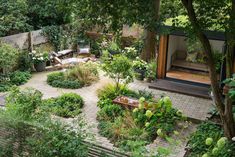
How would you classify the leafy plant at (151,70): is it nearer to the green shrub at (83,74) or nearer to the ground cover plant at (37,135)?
the green shrub at (83,74)

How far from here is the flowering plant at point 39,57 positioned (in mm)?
14969

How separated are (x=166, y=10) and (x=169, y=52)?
564 cm

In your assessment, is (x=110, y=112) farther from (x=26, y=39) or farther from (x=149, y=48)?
(x=26, y=39)

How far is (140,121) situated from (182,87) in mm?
3661

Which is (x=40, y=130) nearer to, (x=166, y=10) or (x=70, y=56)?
(x=166, y=10)

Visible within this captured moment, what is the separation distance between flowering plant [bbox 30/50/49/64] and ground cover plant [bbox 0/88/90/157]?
7.53 metres

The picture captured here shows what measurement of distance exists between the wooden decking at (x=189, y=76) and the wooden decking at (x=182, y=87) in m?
0.36

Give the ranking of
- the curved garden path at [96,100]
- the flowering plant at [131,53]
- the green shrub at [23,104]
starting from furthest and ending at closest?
the flowering plant at [131,53] → the curved garden path at [96,100] → the green shrub at [23,104]

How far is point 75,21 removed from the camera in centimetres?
1750

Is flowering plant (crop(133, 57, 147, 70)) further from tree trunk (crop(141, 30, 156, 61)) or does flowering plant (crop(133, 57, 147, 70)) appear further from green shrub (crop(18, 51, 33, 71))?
green shrub (crop(18, 51, 33, 71))

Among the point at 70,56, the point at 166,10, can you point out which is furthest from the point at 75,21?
the point at 166,10

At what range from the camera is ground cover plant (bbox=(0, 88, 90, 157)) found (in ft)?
21.1

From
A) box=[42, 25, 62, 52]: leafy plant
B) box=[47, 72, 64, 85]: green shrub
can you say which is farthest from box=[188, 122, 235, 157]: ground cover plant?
box=[42, 25, 62, 52]: leafy plant

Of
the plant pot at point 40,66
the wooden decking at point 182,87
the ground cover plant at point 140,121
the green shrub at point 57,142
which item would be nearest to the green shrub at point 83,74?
the plant pot at point 40,66
